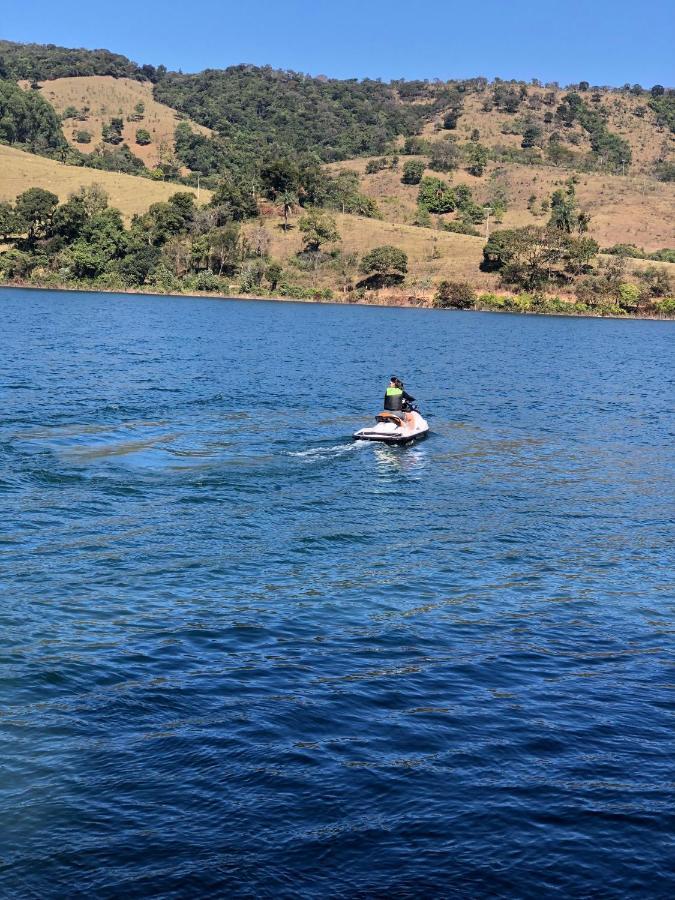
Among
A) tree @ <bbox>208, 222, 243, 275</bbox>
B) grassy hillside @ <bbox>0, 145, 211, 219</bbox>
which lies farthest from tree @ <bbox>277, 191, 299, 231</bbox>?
grassy hillside @ <bbox>0, 145, 211, 219</bbox>

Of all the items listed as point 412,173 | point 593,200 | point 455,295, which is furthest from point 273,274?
point 593,200

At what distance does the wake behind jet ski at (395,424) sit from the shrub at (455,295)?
104489 mm

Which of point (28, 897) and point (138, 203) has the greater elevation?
point (138, 203)

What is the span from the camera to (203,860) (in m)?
9.09

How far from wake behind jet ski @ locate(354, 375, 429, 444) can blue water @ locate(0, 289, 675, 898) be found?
0.73 m

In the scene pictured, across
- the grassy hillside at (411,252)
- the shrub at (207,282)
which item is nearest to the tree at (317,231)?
the grassy hillside at (411,252)

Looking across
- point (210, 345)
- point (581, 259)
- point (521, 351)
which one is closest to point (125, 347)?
point (210, 345)

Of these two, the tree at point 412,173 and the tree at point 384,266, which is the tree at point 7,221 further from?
the tree at point 412,173

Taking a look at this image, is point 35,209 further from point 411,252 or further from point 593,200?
point 593,200

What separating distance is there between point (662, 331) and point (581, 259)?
82.7ft

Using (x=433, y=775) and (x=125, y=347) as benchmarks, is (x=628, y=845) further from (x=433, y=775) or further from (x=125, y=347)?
(x=125, y=347)

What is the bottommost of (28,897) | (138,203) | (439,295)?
(28,897)

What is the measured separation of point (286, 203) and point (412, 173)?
44695 mm

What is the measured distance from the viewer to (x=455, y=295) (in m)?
137
